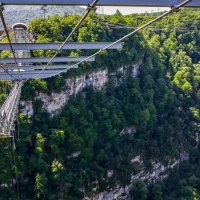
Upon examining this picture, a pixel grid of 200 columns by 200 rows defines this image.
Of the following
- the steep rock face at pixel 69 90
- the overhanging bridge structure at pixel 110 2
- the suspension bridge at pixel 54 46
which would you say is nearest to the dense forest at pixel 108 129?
the steep rock face at pixel 69 90

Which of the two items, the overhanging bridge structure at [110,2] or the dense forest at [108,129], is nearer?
the overhanging bridge structure at [110,2]

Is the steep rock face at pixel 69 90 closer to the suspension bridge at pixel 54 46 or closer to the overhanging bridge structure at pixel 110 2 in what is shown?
the suspension bridge at pixel 54 46

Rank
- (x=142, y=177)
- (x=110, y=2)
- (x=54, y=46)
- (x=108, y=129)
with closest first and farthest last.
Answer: (x=110, y=2) → (x=54, y=46) → (x=108, y=129) → (x=142, y=177)

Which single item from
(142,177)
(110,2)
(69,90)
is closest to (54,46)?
(110,2)

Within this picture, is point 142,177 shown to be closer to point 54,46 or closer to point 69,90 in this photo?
point 69,90

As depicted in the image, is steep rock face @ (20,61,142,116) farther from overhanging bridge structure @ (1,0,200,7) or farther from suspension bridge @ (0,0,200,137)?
overhanging bridge structure @ (1,0,200,7)

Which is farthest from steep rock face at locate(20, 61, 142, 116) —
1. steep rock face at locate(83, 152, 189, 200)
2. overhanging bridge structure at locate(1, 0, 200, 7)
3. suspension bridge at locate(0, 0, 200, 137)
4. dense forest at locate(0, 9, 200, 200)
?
overhanging bridge structure at locate(1, 0, 200, 7)

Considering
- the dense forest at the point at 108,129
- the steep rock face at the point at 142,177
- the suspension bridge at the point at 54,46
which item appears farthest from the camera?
the steep rock face at the point at 142,177
